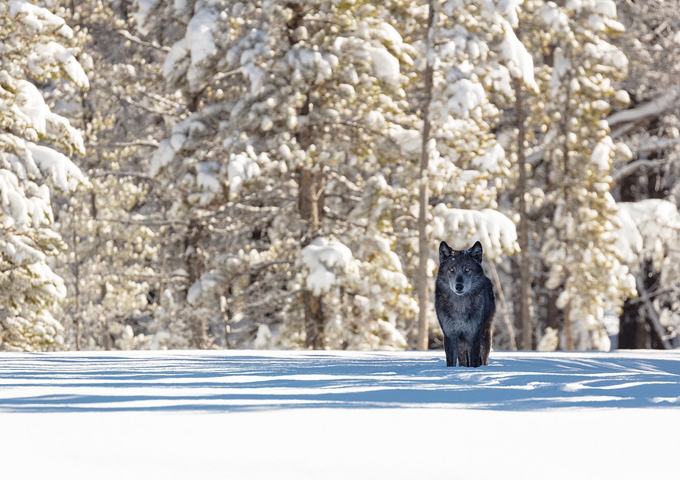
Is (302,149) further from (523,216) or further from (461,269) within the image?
(461,269)

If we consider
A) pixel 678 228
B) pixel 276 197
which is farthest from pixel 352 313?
pixel 678 228

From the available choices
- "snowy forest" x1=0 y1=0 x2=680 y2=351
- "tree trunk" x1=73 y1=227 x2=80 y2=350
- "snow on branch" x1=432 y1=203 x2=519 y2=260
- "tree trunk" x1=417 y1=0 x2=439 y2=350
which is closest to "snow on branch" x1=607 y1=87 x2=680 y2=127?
"snowy forest" x1=0 y1=0 x2=680 y2=351

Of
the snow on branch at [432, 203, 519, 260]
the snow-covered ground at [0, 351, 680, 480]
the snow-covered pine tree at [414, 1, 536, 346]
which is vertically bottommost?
the snow-covered ground at [0, 351, 680, 480]

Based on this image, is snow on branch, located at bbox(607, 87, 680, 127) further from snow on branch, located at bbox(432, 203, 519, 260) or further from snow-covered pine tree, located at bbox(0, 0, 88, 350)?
snow-covered pine tree, located at bbox(0, 0, 88, 350)

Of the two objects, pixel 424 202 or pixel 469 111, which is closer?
pixel 469 111

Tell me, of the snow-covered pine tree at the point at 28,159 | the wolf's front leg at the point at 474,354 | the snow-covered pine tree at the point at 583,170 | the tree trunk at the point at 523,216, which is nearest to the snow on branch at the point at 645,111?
the snow-covered pine tree at the point at 583,170

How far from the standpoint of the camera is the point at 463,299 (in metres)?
7.75

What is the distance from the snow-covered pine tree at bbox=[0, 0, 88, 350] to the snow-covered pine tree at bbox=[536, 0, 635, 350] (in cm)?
1242

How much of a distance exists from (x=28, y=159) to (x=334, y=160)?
5529 millimetres

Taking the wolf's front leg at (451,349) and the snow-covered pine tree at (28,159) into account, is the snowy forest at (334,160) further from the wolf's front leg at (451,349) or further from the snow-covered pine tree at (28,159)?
the wolf's front leg at (451,349)

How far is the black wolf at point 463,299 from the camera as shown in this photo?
25.3 ft

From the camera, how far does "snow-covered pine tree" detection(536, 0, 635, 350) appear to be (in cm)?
2625

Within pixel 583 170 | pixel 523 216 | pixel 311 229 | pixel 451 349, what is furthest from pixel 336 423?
pixel 583 170

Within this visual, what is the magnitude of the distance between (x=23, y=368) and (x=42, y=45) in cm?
1117
